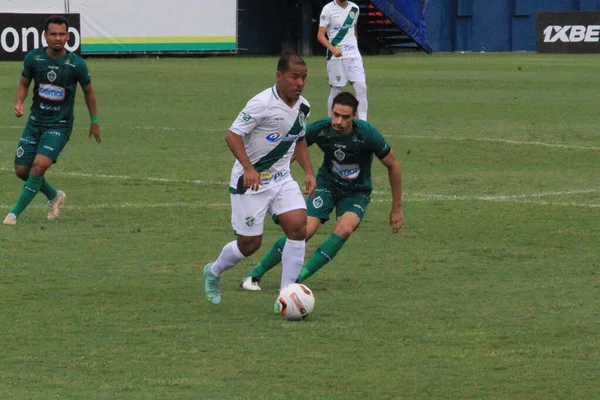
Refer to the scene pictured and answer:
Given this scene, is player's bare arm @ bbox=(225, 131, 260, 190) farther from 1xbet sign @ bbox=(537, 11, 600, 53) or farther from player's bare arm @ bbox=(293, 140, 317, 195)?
1xbet sign @ bbox=(537, 11, 600, 53)

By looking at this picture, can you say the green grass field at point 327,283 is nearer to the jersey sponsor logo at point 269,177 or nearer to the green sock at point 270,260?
the green sock at point 270,260

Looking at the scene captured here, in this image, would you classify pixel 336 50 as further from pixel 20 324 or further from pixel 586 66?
pixel 586 66

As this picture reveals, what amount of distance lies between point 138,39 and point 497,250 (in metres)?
32.1

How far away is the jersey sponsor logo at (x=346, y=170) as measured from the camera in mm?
10289

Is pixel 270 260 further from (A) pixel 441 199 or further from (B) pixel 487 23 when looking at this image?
(B) pixel 487 23

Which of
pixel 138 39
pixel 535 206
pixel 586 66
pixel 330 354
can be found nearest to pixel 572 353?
pixel 330 354

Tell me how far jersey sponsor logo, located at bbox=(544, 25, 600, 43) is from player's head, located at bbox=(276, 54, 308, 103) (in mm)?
39266

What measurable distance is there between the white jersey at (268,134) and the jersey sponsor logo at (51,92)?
431 cm

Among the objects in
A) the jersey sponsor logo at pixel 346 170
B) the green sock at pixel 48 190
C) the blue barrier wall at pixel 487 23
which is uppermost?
the jersey sponsor logo at pixel 346 170

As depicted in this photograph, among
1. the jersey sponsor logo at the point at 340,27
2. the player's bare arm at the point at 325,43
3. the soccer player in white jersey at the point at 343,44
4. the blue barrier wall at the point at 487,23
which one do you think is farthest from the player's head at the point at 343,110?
the blue barrier wall at the point at 487,23

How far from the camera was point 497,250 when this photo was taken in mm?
11797

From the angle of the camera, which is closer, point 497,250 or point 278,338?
point 278,338

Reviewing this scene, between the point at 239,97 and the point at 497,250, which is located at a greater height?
the point at 497,250

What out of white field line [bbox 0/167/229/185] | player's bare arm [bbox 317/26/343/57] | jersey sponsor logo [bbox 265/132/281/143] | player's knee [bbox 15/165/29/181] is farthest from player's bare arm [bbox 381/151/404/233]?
player's bare arm [bbox 317/26/343/57]
